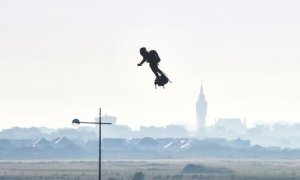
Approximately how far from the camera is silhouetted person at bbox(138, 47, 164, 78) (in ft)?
87.5

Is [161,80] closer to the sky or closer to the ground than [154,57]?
closer to the ground

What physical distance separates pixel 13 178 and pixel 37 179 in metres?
4.21

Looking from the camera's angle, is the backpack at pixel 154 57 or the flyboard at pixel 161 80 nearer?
the backpack at pixel 154 57

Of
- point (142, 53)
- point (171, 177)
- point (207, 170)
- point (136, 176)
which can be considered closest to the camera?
point (142, 53)

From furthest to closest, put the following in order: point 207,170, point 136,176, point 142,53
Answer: point 207,170 → point 136,176 → point 142,53

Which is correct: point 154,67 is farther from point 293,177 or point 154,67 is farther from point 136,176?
point 293,177

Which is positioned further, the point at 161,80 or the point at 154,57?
the point at 161,80

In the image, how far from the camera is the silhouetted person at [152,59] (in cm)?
2666

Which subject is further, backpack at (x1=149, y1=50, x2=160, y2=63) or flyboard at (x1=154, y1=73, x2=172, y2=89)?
flyboard at (x1=154, y1=73, x2=172, y2=89)

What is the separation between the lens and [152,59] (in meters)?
26.8

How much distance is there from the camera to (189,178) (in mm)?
154750

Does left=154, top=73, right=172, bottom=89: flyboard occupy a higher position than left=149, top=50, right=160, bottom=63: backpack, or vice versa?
left=149, top=50, right=160, bottom=63: backpack

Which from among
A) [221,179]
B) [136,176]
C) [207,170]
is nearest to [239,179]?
[221,179]

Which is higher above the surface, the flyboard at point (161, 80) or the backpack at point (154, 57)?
the backpack at point (154, 57)
